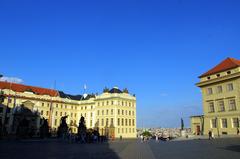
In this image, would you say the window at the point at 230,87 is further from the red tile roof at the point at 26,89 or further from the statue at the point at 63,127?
the red tile roof at the point at 26,89

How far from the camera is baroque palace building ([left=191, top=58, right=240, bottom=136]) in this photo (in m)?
47.8

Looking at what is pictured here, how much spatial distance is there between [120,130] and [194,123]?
36238 millimetres

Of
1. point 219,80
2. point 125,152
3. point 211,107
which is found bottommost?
point 125,152

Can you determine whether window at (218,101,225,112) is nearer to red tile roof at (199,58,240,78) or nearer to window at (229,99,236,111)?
window at (229,99,236,111)

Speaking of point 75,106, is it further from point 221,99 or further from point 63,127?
point 221,99

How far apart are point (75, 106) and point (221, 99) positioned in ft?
229

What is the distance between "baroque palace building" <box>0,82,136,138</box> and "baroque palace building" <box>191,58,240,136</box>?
122 feet

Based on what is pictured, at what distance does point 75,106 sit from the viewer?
348 ft

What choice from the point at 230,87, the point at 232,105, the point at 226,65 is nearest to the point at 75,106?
the point at 226,65

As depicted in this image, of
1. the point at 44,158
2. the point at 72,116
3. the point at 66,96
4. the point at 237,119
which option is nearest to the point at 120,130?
the point at 72,116

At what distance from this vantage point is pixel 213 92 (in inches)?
2099

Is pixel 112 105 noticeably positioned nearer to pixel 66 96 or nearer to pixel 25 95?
pixel 66 96

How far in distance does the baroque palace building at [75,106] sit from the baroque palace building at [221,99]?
37112mm

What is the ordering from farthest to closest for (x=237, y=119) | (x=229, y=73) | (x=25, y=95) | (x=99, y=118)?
(x=99, y=118) → (x=25, y=95) → (x=229, y=73) → (x=237, y=119)
